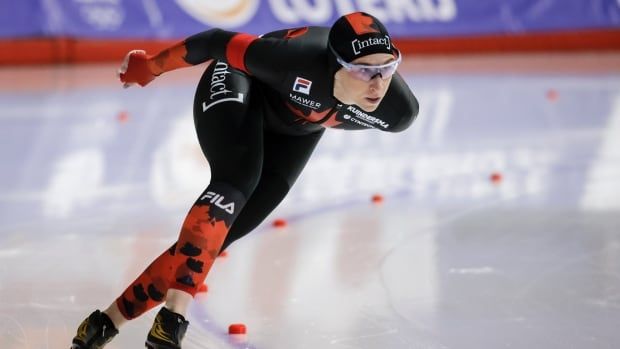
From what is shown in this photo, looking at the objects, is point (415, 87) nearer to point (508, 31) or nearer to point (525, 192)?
point (508, 31)

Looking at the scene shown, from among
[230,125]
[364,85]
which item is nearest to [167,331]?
[230,125]

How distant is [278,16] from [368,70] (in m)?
8.76

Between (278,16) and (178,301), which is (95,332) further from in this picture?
(278,16)

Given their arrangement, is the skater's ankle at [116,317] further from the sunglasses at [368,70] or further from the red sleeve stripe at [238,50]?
the sunglasses at [368,70]

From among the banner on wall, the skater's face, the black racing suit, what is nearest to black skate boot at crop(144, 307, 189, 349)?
the black racing suit

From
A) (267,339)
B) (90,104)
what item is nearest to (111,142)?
(90,104)

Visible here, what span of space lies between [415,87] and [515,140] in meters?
2.68

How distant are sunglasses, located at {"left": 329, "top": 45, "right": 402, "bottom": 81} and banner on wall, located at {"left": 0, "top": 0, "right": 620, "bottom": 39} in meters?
8.49

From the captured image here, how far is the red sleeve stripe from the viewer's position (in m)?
3.42

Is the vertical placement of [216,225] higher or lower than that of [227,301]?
higher

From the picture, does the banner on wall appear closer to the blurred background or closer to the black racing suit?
the blurred background

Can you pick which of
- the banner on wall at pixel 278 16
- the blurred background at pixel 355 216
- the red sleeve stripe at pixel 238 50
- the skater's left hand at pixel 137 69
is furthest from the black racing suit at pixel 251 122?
the banner on wall at pixel 278 16

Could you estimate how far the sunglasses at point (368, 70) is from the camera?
316 centimetres

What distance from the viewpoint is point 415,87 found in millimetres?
9914
